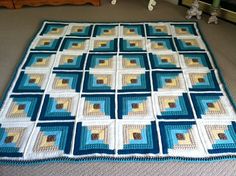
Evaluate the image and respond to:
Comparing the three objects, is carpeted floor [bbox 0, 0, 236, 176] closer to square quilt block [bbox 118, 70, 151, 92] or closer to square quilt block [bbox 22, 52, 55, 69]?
square quilt block [bbox 22, 52, 55, 69]

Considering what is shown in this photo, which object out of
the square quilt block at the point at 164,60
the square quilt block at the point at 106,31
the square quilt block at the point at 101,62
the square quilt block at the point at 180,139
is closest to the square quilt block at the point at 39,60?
the square quilt block at the point at 101,62

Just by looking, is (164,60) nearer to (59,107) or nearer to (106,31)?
(106,31)

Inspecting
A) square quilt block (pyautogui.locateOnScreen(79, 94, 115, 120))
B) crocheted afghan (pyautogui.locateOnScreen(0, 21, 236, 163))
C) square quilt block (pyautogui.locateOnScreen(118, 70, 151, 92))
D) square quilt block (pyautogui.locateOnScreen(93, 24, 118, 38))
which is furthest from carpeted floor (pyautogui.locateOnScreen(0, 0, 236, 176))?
square quilt block (pyautogui.locateOnScreen(118, 70, 151, 92))

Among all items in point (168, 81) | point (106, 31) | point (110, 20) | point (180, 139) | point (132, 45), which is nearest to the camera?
point (180, 139)

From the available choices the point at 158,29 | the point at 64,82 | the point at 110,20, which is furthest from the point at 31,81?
the point at 158,29

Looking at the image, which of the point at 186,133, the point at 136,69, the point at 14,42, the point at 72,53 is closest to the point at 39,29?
the point at 14,42

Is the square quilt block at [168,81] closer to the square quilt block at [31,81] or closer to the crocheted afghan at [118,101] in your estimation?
the crocheted afghan at [118,101]

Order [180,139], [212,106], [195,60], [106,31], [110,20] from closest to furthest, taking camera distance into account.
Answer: [180,139]
[212,106]
[195,60]
[106,31]
[110,20]

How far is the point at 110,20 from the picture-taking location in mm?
2467

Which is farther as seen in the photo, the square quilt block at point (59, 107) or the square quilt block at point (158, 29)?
the square quilt block at point (158, 29)

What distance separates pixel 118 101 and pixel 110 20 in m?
1.11

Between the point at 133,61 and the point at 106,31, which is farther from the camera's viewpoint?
the point at 106,31

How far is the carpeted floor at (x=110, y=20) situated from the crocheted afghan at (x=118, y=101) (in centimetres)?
5

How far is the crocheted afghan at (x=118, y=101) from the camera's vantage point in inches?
53.4
